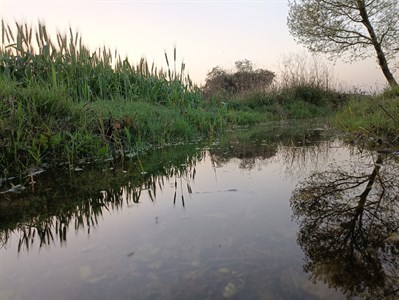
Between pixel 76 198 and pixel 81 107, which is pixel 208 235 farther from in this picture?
pixel 81 107

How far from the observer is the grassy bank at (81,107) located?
9.86 feet

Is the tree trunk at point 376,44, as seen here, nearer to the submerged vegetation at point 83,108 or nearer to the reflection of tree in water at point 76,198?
the submerged vegetation at point 83,108

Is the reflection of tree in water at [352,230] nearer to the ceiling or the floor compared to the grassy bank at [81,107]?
nearer to the floor

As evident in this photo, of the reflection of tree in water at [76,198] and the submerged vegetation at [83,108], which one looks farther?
the submerged vegetation at [83,108]

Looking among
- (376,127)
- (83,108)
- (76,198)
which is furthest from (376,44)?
(76,198)

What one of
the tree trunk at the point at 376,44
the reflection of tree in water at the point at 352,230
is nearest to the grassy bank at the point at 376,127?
the reflection of tree in water at the point at 352,230

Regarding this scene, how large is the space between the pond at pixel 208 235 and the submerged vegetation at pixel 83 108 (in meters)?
0.57

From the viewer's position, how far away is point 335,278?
3.14 ft

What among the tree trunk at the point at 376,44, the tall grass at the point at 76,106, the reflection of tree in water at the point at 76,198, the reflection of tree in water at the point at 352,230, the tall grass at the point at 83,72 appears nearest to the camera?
the reflection of tree in water at the point at 352,230

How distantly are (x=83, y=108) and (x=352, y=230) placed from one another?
354cm

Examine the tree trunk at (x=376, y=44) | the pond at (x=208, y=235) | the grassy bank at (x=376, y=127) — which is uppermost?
the tree trunk at (x=376, y=44)

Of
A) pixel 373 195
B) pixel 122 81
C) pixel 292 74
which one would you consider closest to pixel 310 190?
pixel 373 195

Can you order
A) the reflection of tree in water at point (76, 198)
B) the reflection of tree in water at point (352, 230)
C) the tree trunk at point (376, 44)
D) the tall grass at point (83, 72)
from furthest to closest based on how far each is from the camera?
the tree trunk at point (376, 44)
the tall grass at point (83, 72)
the reflection of tree in water at point (76, 198)
the reflection of tree in water at point (352, 230)

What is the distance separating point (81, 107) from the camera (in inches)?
152
